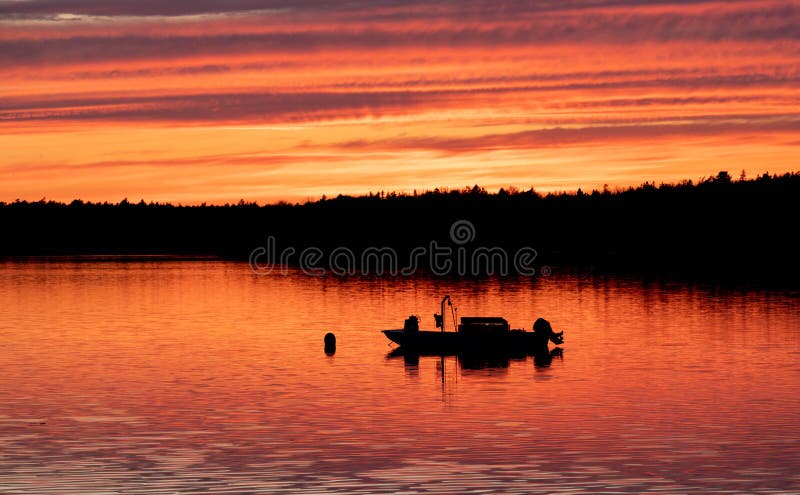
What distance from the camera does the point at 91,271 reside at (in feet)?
652

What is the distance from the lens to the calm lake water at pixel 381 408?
34.1 m

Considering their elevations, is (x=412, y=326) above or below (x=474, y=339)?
above

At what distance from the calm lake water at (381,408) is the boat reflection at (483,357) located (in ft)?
2.31

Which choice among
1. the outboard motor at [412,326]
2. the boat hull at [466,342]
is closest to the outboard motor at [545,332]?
the boat hull at [466,342]

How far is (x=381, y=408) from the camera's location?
4812cm

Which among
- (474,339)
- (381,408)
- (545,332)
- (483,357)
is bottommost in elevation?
(381,408)

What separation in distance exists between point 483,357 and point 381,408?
76.0 ft

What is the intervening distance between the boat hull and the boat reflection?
0.99 feet

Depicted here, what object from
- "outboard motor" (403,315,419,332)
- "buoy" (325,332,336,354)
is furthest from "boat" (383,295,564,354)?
"buoy" (325,332,336,354)

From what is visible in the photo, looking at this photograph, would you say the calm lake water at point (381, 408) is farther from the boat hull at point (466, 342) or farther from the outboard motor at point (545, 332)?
the boat hull at point (466, 342)

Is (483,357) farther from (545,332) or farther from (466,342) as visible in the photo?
(545,332)

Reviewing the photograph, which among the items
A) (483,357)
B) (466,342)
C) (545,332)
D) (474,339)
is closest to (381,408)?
(466,342)

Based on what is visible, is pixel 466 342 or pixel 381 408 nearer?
pixel 381 408

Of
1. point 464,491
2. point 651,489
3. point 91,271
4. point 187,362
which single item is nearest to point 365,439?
point 464,491
